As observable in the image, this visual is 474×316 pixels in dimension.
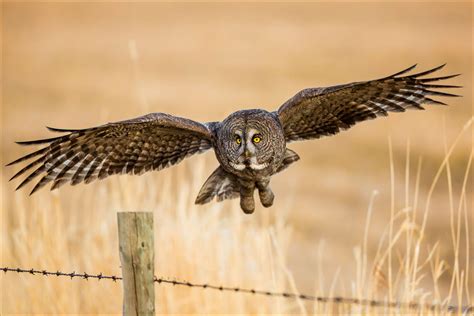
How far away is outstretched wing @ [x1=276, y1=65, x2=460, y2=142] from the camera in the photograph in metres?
6.00

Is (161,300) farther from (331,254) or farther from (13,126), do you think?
(13,126)

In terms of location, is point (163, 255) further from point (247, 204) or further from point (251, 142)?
point (251, 142)

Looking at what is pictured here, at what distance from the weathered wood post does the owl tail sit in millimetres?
1452

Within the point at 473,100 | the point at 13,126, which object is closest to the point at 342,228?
the point at 473,100

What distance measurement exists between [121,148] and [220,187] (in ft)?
2.05

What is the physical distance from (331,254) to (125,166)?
924 cm

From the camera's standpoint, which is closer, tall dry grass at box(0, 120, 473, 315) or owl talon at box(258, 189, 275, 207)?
owl talon at box(258, 189, 275, 207)

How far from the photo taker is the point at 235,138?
5.80 meters

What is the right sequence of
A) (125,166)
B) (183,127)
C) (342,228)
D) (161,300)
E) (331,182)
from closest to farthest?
(183,127), (125,166), (161,300), (342,228), (331,182)

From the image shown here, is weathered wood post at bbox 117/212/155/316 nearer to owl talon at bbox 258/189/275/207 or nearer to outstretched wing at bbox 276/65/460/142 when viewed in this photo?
owl talon at bbox 258/189/275/207

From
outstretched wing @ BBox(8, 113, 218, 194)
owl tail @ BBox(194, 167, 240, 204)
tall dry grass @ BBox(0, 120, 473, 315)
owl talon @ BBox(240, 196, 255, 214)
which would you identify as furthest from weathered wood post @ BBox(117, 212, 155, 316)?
tall dry grass @ BBox(0, 120, 473, 315)

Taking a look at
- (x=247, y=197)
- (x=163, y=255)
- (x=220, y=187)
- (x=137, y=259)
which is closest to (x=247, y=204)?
(x=247, y=197)

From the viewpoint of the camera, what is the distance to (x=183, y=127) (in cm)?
584

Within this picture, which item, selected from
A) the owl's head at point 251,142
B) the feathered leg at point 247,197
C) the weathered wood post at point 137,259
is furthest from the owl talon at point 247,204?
the weathered wood post at point 137,259
